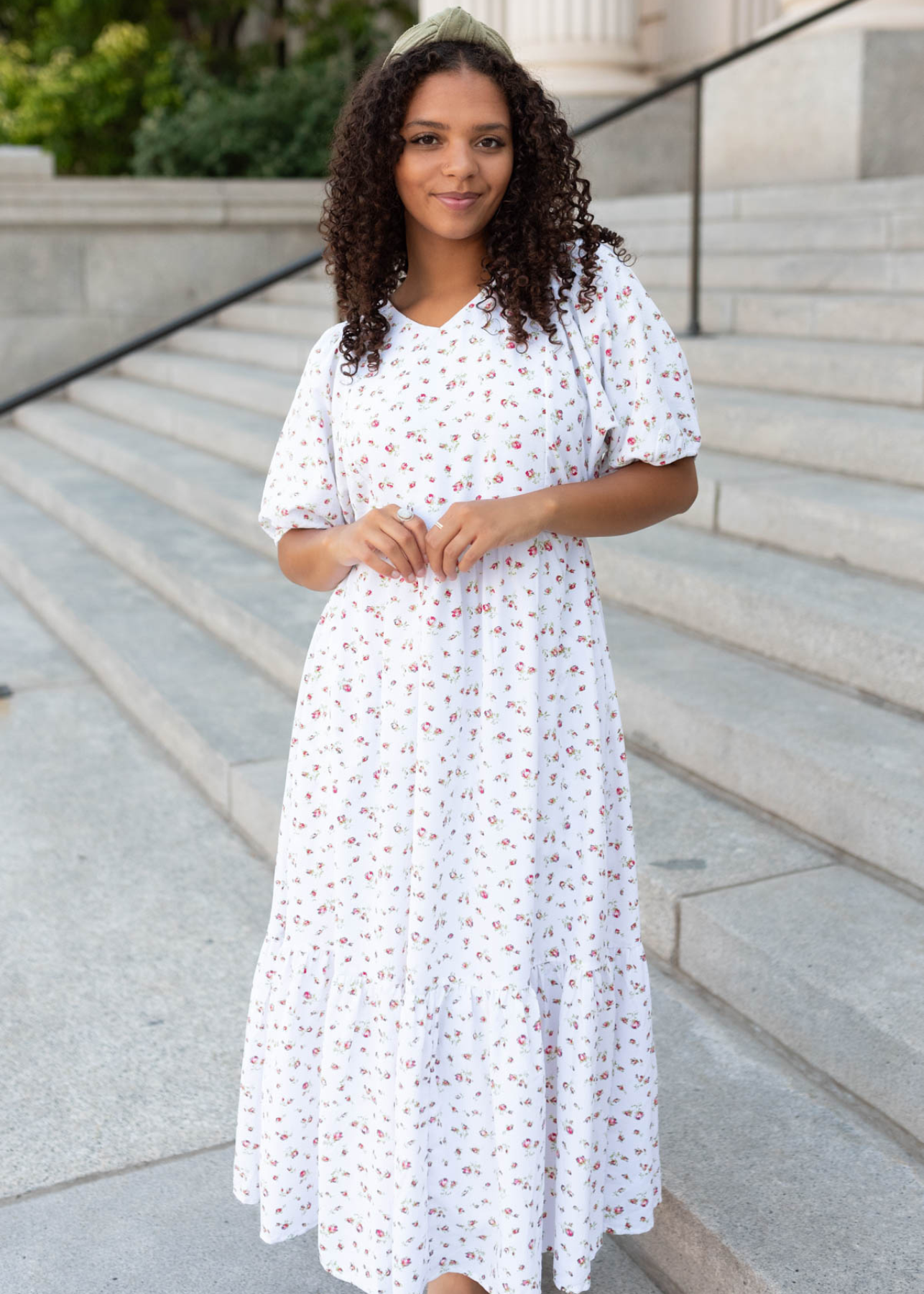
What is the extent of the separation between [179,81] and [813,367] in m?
11.2

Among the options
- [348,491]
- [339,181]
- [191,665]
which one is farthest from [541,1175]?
[191,665]

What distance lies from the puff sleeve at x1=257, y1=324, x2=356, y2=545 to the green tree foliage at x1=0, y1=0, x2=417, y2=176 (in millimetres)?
10841

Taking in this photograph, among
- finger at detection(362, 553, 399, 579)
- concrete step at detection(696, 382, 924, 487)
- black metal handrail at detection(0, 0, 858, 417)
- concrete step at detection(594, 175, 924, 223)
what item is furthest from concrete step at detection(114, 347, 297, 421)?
finger at detection(362, 553, 399, 579)

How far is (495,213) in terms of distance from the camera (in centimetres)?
201

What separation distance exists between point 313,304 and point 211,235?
1.53m

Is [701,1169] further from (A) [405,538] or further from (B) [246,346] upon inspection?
(B) [246,346]

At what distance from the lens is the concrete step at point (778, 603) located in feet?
11.9

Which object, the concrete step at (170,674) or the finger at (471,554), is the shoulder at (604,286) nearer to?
the finger at (471,554)

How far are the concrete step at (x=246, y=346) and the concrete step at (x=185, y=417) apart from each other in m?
0.44

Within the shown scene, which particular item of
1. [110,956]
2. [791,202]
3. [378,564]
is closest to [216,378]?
[791,202]

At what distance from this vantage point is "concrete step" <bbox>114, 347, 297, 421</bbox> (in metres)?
8.18

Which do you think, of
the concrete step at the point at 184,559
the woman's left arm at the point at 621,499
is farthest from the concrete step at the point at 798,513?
the woman's left arm at the point at 621,499

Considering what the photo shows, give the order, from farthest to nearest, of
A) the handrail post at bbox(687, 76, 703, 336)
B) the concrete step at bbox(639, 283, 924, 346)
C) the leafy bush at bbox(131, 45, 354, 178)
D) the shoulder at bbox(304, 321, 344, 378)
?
the leafy bush at bbox(131, 45, 354, 178)
the handrail post at bbox(687, 76, 703, 336)
the concrete step at bbox(639, 283, 924, 346)
the shoulder at bbox(304, 321, 344, 378)

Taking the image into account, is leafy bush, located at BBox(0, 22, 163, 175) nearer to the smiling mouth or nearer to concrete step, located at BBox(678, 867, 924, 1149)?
concrete step, located at BBox(678, 867, 924, 1149)
